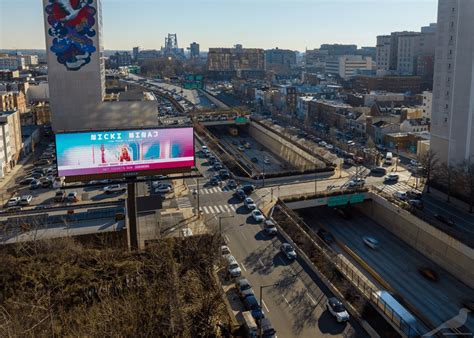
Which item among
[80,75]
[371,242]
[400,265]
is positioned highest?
[80,75]

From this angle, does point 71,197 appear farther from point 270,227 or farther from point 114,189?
point 270,227

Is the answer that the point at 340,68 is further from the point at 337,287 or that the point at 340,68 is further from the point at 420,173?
the point at 337,287

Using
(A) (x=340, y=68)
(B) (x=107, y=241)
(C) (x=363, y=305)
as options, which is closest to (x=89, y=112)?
(B) (x=107, y=241)

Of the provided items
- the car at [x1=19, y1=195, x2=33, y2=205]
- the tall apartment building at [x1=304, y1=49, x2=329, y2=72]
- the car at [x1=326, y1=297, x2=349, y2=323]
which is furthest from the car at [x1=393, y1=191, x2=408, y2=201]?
the tall apartment building at [x1=304, y1=49, x2=329, y2=72]

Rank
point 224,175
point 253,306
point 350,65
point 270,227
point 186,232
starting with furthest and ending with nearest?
point 350,65, point 224,175, point 270,227, point 186,232, point 253,306

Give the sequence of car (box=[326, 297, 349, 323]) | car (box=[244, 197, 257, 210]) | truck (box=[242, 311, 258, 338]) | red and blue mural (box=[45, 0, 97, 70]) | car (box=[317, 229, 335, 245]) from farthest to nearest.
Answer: red and blue mural (box=[45, 0, 97, 70])
car (box=[317, 229, 335, 245])
car (box=[244, 197, 257, 210])
car (box=[326, 297, 349, 323])
truck (box=[242, 311, 258, 338])

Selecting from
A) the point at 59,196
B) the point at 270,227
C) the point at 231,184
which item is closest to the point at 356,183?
the point at 231,184

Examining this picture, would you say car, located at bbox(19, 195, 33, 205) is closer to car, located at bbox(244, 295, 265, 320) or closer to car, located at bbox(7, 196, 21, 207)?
car, located at bbox(7, 196, 21, 207)
